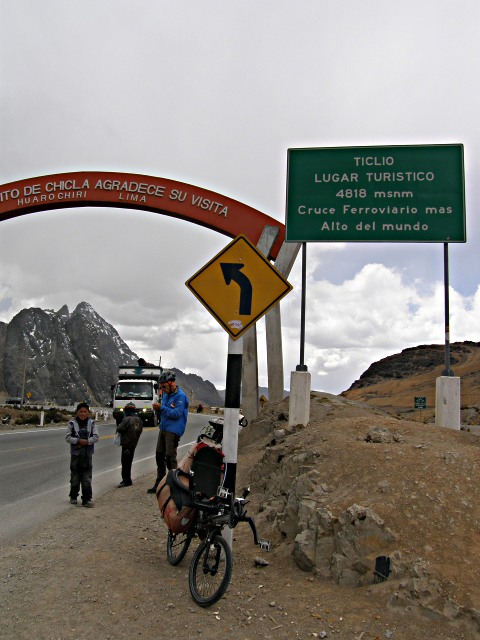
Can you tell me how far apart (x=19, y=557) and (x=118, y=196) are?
478 inches

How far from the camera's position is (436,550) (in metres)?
4.39

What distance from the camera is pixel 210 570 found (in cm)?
438

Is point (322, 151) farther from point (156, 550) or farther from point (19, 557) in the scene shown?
point (19, 557)

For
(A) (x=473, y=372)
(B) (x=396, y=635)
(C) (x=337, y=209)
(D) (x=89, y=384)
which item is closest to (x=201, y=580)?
(B) (x=396, y=635)

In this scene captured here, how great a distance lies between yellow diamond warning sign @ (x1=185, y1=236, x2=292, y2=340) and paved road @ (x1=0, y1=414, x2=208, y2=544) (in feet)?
12.0

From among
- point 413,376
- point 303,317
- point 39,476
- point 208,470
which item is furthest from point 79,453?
point 413,376

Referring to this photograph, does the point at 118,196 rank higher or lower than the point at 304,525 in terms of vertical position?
higher

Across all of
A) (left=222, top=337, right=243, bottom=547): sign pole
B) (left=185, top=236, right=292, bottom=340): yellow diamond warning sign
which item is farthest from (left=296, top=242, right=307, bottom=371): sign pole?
(left=185, top=236, right=292, bottom=340): yellow diamond warning sign

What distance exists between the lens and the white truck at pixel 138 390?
28656 mm

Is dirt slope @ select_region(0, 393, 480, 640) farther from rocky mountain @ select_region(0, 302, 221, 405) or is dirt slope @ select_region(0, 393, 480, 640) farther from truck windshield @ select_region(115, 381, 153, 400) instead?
rocky mountain @ select_region(0, 302, 221, 405)

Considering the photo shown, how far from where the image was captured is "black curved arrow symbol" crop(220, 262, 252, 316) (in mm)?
5352

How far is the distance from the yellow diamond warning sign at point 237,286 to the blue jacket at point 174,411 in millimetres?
3427

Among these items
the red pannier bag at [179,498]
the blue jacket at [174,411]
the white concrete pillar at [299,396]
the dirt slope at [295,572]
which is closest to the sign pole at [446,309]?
the white concrete pillar at [299,396]

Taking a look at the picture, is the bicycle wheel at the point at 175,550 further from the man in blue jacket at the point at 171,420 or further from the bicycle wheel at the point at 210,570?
the man in blue jacket at the point at 171,420
